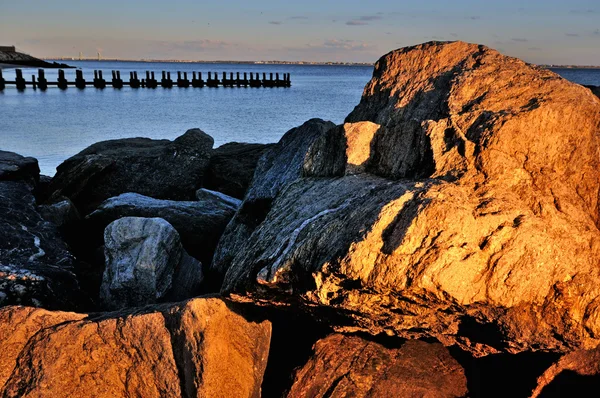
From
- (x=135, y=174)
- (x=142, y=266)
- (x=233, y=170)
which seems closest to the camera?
(x=142, y=266)

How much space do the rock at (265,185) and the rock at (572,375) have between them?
2.87 metres

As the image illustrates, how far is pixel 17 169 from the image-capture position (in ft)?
31.2

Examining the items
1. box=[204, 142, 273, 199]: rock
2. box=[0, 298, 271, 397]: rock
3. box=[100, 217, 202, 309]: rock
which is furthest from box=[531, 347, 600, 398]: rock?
box=[204, 142, 273, 199]: rock

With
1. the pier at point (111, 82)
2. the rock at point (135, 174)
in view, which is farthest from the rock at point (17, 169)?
the pier at point (111, 82)

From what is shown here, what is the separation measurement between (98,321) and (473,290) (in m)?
2.69

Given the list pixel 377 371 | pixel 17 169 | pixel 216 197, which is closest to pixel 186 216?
pixel 216 197

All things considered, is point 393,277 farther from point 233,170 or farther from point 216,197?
point 233,170

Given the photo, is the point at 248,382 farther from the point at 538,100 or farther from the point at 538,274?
the point at 538,100

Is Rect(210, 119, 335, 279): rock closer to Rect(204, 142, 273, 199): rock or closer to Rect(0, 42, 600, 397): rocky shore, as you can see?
Rect(0, 42, 600, 397): rocky shore

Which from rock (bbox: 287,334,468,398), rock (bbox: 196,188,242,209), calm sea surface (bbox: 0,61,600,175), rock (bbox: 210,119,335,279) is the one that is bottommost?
calm sea surface (bbox: 0,61,600,175)

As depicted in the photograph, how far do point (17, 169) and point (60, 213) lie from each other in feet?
6.26

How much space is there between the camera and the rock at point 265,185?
6629mm

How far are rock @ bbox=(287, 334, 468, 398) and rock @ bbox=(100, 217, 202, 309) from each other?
2.24 metres

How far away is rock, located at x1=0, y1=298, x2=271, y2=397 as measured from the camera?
4121mm
